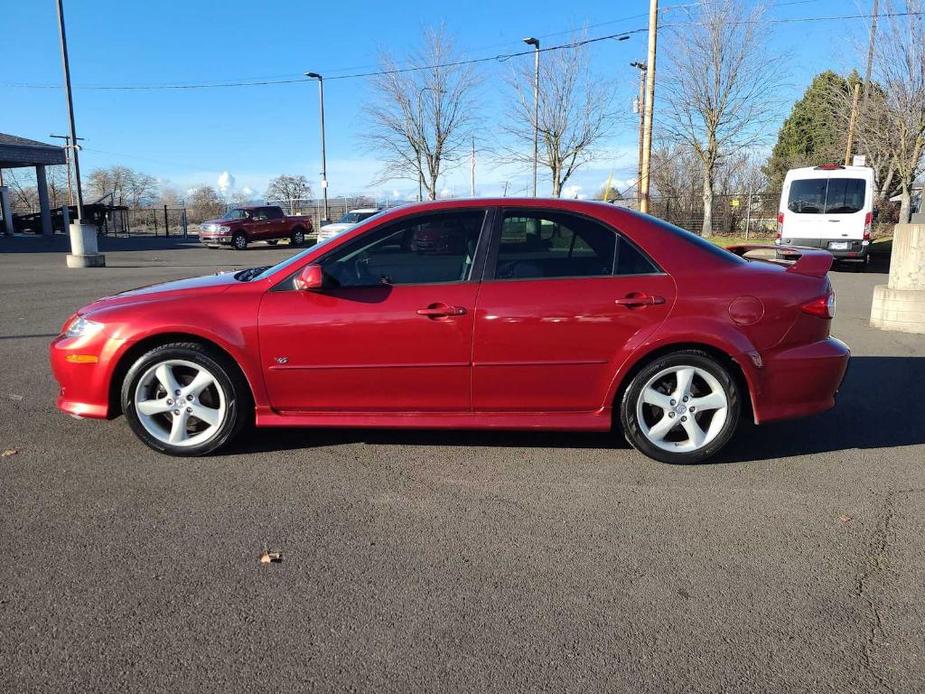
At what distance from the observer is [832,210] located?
17.3 metres

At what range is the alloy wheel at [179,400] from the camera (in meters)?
4.12

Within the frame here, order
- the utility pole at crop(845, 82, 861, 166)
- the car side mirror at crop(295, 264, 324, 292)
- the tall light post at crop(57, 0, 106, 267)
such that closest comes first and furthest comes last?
1. the car side mirror at crop(295, 264, 324, 292)
2. the tall light post at crop(57, 0, 106, 267)
3. the utility pole at crop(845, 82, 861, 166)

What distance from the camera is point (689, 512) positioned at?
11.5ft

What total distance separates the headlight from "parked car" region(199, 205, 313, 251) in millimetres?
25619

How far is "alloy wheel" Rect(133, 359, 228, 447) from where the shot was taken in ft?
13.5

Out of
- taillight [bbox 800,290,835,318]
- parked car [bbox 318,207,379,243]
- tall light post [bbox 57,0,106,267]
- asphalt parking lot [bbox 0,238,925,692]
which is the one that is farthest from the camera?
parked car [bbox 318,207,379,243]

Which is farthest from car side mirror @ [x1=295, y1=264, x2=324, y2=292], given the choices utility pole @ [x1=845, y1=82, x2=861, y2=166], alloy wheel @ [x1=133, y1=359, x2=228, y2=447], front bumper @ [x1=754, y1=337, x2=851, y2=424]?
utility pole @ [x1=845, y1=82, x2=861, y2=166]

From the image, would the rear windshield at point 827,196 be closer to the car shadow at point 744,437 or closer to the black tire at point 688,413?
the car shadow at point 744,437

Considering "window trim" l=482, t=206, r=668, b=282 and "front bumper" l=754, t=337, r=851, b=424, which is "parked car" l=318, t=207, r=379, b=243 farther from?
"front bumper" l=754, t=337, r=851, b=424

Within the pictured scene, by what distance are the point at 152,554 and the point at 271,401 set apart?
125cm

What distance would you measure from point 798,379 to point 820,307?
1.43 ft

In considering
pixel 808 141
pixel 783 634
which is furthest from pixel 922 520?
pixel 808 141

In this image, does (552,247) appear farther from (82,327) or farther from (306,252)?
(82,327)

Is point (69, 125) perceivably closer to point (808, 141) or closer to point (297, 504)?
point (297, 504)
